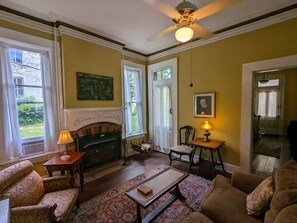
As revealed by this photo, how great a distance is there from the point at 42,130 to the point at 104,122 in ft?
3.96

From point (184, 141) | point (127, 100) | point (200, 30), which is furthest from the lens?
point (127, 100)

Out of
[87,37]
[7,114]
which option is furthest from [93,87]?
[7,114]

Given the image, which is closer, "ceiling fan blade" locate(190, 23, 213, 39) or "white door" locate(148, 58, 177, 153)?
"ceiling fan blade" locate(190, 23, 213, 39)

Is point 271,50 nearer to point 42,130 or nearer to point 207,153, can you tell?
point 207,153

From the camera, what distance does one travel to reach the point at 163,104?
4492 millimetres

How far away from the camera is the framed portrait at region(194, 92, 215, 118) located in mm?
3428

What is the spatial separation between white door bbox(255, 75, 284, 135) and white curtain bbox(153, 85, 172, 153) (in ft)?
14.9

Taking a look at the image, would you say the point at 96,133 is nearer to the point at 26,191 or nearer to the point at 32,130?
the point at 32,130

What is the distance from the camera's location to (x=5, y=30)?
7.88 ft

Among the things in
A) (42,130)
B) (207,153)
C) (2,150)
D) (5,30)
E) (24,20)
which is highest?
(24,20)

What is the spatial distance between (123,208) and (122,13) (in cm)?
315

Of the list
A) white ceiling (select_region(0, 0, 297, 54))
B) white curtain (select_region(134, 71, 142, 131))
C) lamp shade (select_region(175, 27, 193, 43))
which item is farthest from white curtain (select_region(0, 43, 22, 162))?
white curtain (select_region(134, 71, 142, 131))

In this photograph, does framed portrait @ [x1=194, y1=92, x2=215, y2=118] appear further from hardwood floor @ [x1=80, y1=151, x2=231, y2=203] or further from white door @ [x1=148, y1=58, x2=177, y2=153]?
hardwood floor @ [x1=80, y1=151, x2=231, y2=203]

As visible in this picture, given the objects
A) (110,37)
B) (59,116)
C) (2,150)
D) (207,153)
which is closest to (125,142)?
(59,116)
